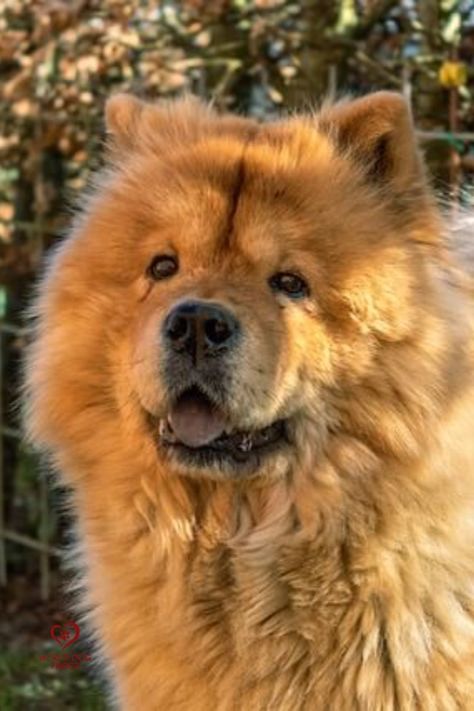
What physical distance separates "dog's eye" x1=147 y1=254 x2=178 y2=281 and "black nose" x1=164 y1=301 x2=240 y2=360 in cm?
23

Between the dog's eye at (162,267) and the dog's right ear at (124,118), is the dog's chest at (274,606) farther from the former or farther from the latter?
the dog's right ear at (124,118)

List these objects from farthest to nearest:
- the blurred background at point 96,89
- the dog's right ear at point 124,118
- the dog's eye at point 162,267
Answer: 1. the blurred background at point 96,89
2. the dog's right ear at point 124,118
3. the dog's eye at point 162,267

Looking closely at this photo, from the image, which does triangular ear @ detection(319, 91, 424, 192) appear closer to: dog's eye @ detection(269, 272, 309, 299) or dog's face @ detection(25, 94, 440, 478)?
dog's face @ detection(25, 94, 440, 478)

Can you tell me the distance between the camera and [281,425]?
3.34 metres

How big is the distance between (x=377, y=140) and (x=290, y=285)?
18.8 inches

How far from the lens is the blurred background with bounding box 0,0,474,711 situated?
18.3 ft

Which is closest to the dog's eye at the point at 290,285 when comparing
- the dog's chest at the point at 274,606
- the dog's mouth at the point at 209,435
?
the dog's mouth at the point at 209,435

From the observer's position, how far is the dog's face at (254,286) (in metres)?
3.24

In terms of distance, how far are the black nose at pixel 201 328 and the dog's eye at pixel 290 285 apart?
8.6 inches

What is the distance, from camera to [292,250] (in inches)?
131

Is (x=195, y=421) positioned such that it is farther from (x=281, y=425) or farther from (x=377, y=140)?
(x=377, y=140)

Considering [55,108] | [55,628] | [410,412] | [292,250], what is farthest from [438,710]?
[55,108]

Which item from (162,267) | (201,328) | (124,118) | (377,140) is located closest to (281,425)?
(201,328)

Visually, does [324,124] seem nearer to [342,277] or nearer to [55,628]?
[342,277]
